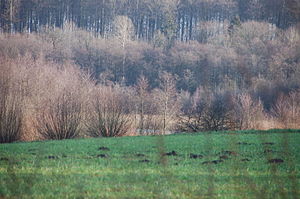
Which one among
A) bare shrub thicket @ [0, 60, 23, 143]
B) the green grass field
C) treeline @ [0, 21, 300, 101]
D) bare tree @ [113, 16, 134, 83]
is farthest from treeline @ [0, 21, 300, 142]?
the green grass field

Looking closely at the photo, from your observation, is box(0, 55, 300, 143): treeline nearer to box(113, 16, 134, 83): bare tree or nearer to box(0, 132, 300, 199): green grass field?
box(0, 132, 300, 199): green grass field

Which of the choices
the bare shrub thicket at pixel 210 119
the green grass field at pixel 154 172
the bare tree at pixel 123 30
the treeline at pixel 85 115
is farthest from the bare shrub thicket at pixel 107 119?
the bare tree at pixel 123 30

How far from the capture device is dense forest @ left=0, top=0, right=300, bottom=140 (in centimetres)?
1916

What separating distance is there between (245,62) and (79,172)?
1783 inches

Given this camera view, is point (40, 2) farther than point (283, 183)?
Yes

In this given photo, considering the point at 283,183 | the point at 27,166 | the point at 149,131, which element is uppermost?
the point at 283,183

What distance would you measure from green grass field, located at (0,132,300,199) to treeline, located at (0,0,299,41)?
59632 millimetres

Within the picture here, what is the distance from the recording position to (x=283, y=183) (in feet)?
22.6

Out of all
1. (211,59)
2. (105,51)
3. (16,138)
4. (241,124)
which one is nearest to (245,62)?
(211,59)

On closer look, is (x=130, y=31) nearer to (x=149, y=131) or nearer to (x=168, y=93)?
(x=168, y=93)

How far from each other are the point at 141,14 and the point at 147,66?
21.4 meters

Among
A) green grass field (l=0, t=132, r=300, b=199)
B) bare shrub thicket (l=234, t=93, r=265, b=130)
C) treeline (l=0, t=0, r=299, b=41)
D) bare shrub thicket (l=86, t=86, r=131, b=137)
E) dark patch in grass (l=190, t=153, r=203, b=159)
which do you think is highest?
treeline (l=0, t=0, r=299, b=41)

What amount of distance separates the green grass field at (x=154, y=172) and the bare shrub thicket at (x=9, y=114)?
17.8ft

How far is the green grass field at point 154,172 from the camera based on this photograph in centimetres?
624
